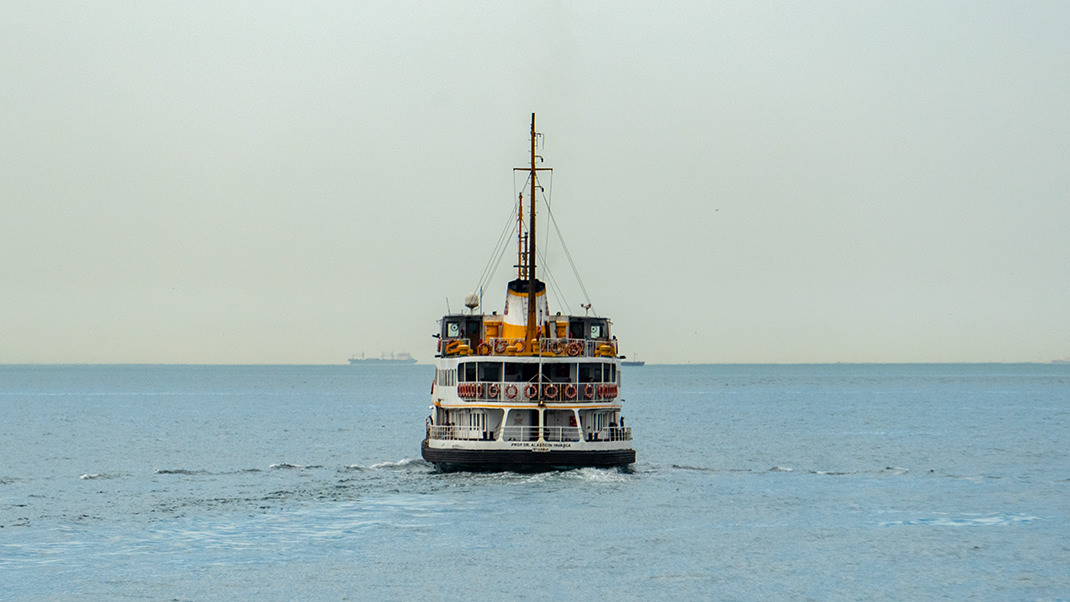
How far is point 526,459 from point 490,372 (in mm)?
4884

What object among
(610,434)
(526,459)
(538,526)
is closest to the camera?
(538,526)

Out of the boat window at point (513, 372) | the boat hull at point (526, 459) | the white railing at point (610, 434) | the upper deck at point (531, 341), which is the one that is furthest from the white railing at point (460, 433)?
the white railing at point (610, 434)

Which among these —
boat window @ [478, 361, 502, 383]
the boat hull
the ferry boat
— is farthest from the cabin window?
boat window @ [478, 361, 502, 383]

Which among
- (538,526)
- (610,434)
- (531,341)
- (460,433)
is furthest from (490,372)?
(538,526)

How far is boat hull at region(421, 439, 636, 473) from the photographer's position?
52438mm

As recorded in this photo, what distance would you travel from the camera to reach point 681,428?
11325 cm

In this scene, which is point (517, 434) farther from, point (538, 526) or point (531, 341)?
point (538, 526)

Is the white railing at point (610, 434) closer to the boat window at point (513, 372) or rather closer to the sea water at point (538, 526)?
the sea water at point (538, 526)

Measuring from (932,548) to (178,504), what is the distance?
99.9 ft

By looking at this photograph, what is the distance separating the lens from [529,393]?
176 ft

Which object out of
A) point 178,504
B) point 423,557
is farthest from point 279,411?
point 423,557

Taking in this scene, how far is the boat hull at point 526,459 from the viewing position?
5244cm

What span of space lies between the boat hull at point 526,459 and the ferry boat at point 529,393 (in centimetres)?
4

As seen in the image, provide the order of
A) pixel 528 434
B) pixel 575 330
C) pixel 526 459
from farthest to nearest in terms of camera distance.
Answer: pixel 575 330 < pixel 528 434 < pixel 526 459
